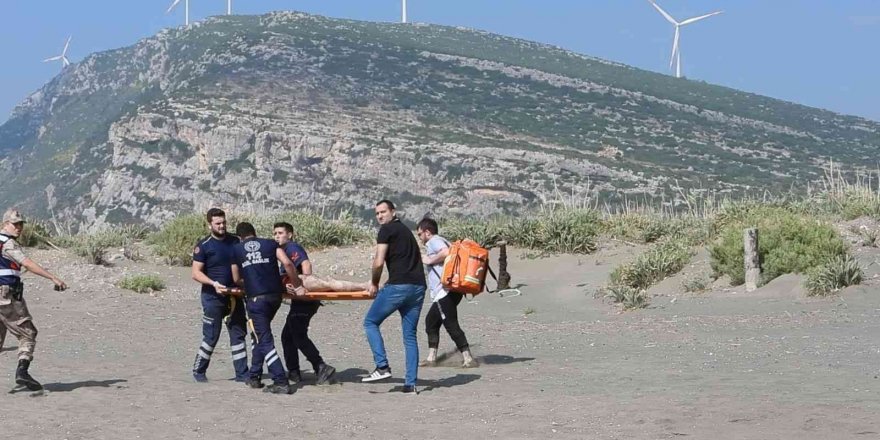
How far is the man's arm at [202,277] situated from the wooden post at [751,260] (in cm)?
999

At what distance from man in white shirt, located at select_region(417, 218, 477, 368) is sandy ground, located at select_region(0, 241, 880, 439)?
10.3 inches

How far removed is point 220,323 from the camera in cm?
1221

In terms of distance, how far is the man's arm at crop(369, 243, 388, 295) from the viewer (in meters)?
11.2

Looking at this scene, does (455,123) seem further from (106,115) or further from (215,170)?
(106,115)

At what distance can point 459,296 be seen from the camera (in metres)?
13.1

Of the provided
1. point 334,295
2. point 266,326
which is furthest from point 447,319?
point 266,326

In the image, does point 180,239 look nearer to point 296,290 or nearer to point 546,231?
point 546,231

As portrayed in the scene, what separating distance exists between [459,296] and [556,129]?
6471 cm

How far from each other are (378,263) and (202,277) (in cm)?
172

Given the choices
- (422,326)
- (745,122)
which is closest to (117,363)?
(422,326)

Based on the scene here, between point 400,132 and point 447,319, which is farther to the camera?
point 400,132

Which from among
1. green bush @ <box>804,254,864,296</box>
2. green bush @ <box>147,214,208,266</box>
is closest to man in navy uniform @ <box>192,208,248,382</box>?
green bush @ <box>804,254,864,296</box>

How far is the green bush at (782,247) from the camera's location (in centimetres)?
1953

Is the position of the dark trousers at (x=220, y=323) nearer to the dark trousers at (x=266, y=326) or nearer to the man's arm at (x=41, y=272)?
the dark trousers at (x=266, y=326)
